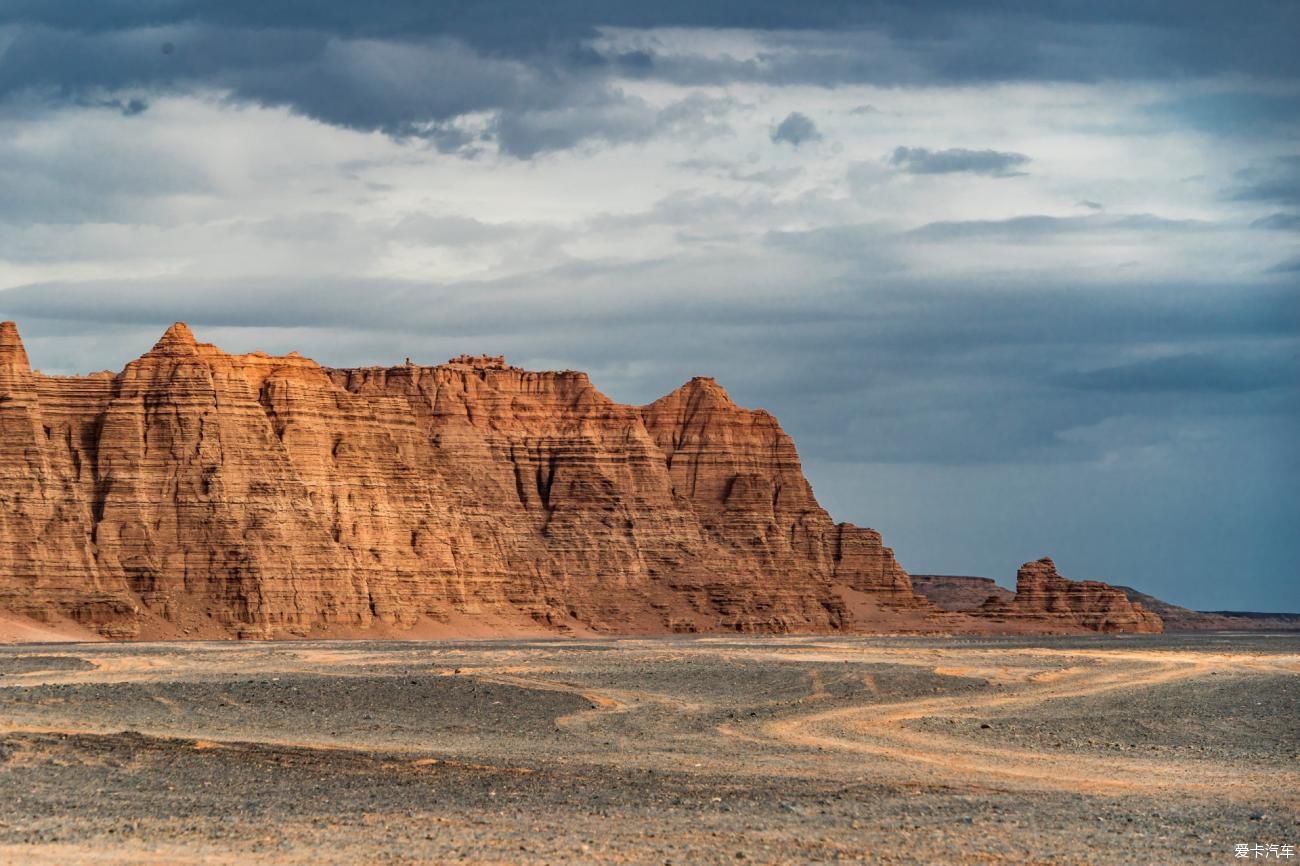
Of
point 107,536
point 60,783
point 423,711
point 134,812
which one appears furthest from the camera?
point 107,536

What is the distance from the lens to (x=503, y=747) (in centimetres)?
3481

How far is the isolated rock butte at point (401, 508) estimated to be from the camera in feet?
330

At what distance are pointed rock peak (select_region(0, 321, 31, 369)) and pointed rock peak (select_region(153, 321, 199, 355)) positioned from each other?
28.3ft

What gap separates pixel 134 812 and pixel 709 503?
428 feet

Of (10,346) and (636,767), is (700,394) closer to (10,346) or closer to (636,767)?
(10,346)

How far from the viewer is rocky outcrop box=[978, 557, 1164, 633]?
16238 centimetres

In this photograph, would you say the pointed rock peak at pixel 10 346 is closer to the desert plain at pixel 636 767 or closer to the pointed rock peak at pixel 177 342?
the pointed rock peak at pixel 177 342

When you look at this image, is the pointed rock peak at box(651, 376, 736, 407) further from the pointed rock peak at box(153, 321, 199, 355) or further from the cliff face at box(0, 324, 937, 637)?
the pointed rock peak at box(153, 321, 199, 355)

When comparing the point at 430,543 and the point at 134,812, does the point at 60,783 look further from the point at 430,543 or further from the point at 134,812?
the point at 430,543

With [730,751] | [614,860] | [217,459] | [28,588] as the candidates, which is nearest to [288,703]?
[730,751]

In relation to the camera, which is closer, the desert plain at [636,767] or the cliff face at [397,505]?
the desert plain at [636,767]

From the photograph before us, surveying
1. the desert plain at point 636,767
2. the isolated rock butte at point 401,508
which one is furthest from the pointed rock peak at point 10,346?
the desert plain at point 636,767

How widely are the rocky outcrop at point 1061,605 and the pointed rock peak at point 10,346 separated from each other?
8806cm

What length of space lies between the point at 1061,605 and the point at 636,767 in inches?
5509
